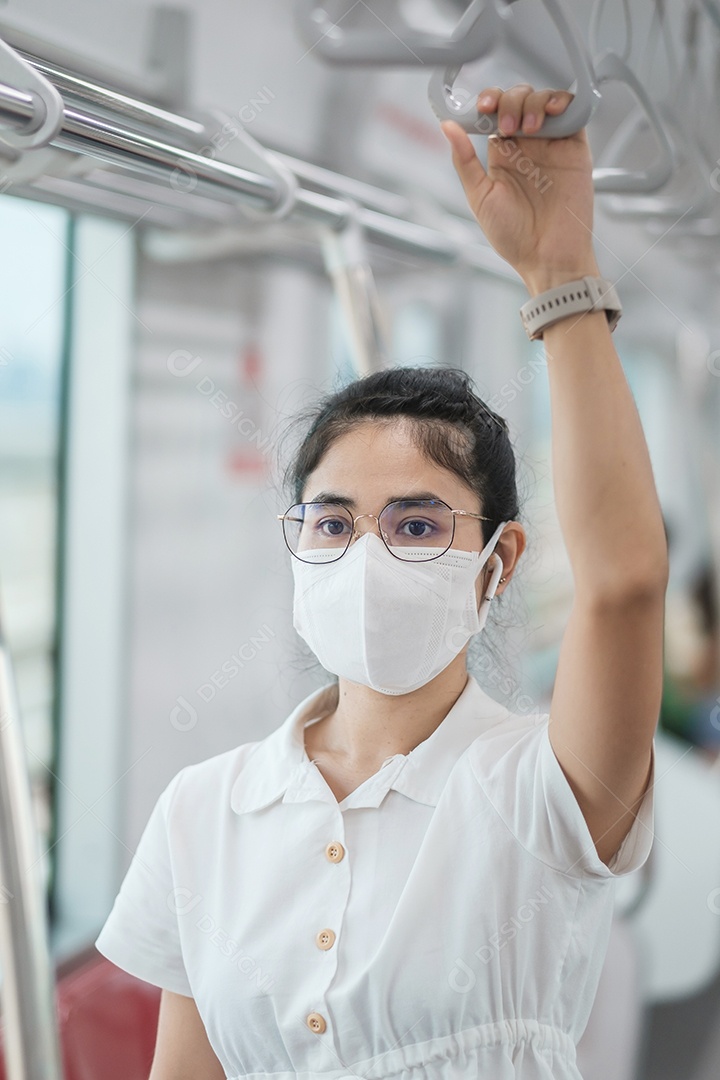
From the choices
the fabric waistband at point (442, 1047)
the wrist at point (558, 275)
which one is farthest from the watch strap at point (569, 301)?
the fabric waistband at point (442, 1047)

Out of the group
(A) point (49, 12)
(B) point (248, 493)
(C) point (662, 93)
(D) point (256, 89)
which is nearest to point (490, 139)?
(A) point (49, 12)

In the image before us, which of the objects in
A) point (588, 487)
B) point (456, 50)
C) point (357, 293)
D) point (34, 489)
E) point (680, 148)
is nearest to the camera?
point (588, 487)

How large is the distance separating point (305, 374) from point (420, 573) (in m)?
1.23

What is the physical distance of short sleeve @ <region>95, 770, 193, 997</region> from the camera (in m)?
0.81

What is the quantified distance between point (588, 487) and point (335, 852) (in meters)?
0.35

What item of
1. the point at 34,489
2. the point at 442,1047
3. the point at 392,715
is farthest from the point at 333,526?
the point at 34,489

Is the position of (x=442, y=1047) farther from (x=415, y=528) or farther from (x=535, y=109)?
(x=535, y=109)

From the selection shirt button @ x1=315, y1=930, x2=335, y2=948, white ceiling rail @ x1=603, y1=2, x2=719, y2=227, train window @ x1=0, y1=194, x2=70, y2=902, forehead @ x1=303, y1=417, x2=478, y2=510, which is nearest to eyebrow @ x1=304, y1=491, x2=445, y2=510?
forehead @ x1=303, y1=417, x2=478, y2=510

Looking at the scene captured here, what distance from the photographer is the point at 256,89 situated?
4.94 feet

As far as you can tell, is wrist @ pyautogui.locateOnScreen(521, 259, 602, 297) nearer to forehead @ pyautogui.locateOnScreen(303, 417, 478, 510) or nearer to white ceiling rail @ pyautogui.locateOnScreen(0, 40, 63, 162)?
forehead @ pyautogui.locateOnScreen(303, 417, 478, 510)

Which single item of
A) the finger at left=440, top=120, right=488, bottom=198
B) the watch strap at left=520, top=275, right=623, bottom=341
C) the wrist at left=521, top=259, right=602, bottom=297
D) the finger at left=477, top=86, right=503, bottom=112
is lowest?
the watch strap at left=520, top=275, right=623, bottom=341

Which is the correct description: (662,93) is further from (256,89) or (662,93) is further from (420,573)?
(420,573)

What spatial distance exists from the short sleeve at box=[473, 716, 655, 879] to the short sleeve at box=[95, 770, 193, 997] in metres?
0.29

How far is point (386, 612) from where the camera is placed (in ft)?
2.34
